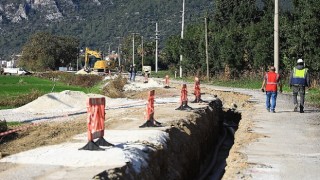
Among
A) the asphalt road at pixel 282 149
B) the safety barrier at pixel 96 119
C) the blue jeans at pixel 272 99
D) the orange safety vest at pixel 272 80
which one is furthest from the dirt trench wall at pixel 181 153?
the orange safety vest at pixel 272 80

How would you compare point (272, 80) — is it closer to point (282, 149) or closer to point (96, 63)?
point (282, 149)

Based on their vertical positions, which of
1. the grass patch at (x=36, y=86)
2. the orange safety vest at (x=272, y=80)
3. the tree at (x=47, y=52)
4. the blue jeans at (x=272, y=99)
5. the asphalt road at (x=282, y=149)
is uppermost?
the tree at (x=47, y=52)

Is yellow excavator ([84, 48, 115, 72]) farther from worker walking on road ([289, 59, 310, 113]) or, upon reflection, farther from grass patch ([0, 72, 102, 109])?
worker walking on road ([289, 59, 310, 113])

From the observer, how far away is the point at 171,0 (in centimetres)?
16862

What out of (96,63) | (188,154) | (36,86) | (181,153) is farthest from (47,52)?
(181,153)

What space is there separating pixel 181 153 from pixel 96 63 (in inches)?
3004

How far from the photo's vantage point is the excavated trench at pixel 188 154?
9.00 meters

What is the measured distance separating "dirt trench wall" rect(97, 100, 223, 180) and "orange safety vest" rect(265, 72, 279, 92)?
2367 millimetres

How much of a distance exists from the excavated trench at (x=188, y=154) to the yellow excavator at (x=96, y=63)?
64.8 metres

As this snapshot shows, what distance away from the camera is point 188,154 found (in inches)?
514

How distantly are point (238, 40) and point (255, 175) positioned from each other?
4305 cm

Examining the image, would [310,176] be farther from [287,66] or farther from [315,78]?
[287,66]

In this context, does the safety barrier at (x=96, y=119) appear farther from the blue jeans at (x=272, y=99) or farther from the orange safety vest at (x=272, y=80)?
the blue jeans at (x=272, y=99)

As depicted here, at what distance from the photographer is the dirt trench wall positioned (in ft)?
28.7
